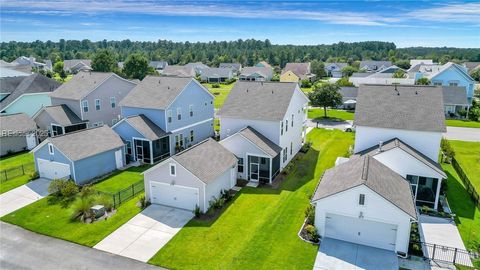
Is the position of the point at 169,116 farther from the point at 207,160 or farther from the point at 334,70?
the point at 334,70

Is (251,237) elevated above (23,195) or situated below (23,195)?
below

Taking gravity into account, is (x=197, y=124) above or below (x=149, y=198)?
above

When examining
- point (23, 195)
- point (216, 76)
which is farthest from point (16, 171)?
point (216, 76)

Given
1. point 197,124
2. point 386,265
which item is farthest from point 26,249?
point 197,124

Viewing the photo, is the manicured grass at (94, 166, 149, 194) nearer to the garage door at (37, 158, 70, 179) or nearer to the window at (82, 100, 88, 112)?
the garage door at (37, 158, 70, 179)

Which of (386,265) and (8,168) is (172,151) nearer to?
(8,168)

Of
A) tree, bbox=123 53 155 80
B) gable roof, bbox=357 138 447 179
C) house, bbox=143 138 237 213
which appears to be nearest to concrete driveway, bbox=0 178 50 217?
house, bbox=143 138 237 213

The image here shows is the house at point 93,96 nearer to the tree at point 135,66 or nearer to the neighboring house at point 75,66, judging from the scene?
the tree at point 135,66
